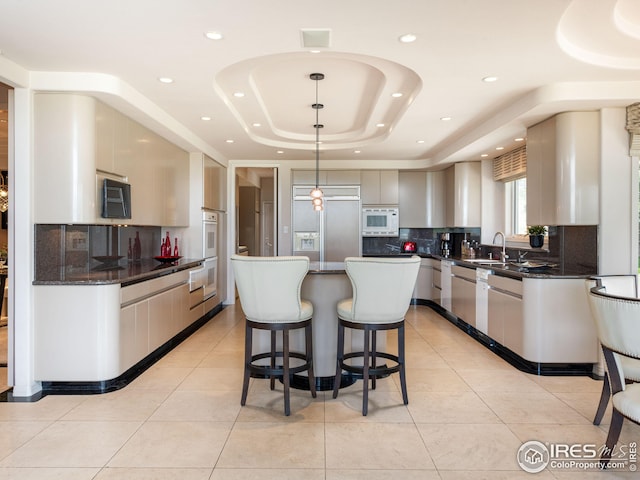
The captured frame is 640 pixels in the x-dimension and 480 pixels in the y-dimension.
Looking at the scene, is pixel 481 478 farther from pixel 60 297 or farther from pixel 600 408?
pixel 60 297

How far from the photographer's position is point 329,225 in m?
6.94

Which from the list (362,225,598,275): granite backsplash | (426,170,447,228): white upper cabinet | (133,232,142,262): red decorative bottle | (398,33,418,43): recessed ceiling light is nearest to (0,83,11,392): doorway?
(133,232,142,262): red decorative bottle

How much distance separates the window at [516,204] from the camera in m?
5.79

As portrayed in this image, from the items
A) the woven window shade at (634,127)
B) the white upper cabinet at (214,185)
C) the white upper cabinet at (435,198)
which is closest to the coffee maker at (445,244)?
the white upper cabinet at (435,198)

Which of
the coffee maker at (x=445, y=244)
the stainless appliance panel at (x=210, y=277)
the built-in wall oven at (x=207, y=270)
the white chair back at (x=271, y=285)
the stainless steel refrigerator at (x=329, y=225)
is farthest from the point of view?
the coffee maker at (x=445, y=244)

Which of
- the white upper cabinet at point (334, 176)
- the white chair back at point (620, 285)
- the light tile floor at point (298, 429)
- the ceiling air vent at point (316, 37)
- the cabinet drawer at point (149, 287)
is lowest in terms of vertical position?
the light tile floor at point (298, 429)

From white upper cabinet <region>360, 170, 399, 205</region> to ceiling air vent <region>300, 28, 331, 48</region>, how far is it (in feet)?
14.6

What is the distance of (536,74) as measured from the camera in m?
3.18

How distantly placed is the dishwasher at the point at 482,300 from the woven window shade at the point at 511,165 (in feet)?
4.88

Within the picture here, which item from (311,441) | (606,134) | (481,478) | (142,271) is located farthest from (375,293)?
(606,134)

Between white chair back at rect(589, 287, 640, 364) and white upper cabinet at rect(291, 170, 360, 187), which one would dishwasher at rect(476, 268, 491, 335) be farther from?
white upper cabinet at rect(291, 170, 360, 187)

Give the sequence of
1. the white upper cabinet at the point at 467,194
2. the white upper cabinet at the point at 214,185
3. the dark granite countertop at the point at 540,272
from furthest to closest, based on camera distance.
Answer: the white upper cabinet at the point at 467,194
the white upper cabinet at the point at 214,185
the dark granite countertop at the point at 540,272

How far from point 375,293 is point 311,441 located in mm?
→ 985

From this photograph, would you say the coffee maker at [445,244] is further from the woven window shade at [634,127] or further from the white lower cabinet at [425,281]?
the woven window shade at [634,127]
